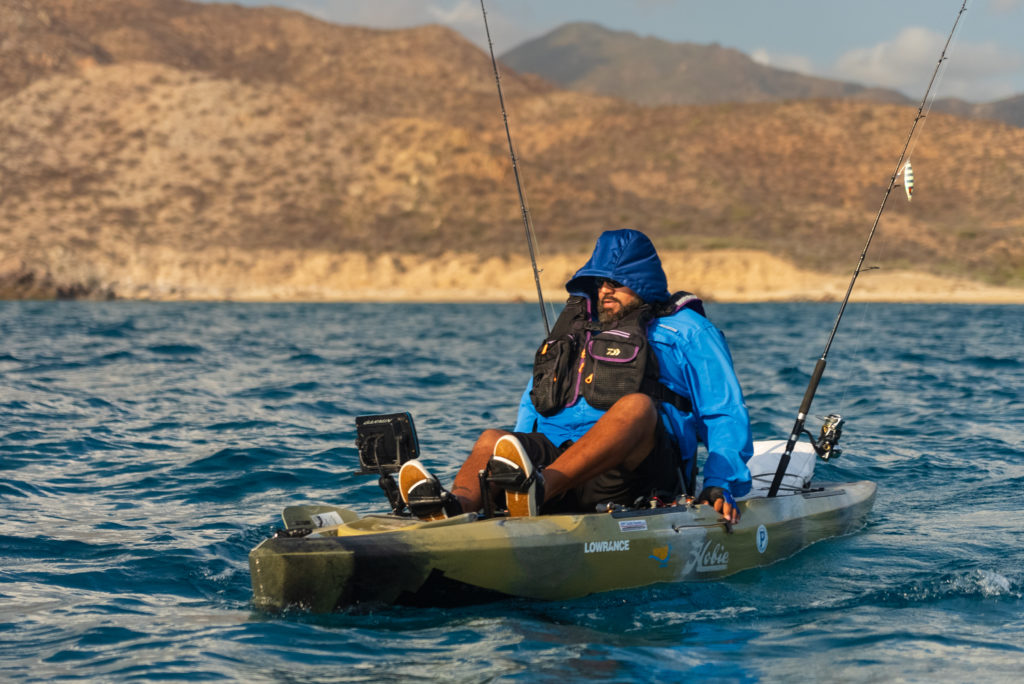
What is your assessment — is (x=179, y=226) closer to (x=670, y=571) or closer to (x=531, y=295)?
(x=531, y=295)

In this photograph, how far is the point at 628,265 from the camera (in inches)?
241

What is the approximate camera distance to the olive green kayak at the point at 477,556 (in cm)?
516

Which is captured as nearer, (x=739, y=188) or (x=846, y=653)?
(x=846, y=653)

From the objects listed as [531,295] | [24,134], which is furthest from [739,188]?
[24,134]

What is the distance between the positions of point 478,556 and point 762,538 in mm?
2107

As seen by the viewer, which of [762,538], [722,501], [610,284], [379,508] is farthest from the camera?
[379,508]

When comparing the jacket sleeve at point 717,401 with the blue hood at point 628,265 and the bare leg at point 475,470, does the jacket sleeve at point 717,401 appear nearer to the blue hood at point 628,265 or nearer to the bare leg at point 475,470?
the blue hood at point 628,265

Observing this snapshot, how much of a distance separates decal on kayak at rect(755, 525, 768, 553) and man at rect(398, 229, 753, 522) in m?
0.43

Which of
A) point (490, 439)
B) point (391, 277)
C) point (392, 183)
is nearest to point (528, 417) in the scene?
point (490, 439)

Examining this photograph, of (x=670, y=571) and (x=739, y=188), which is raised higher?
(x=739, y=188)

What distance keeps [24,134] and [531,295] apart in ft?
118

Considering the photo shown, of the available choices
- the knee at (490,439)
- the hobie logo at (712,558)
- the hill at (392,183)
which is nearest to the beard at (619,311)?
the knee at (490,439)

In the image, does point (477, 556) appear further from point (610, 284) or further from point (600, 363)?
point (610, 284)

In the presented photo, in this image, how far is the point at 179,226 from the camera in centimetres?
6372
